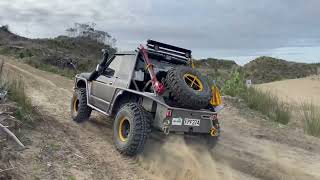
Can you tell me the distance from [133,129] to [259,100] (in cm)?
738

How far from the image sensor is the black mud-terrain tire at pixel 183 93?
270 inches

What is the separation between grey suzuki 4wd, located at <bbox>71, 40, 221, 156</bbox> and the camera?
6.93 m

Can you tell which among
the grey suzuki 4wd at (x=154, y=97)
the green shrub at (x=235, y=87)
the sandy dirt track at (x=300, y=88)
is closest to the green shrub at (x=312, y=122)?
the green shrub at (x=235, y=87)

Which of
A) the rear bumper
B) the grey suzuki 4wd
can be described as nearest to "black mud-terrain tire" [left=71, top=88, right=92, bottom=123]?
the grey suzuki 4wd

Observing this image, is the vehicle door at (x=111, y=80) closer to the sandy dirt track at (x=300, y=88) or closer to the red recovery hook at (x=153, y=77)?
the red recovery hook at (x=153, y=77)

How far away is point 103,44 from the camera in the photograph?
58125 mm

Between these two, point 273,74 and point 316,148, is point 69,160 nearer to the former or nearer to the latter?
point 316,148

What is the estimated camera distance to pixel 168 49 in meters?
8.36

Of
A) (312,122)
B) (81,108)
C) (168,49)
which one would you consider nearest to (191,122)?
(168,49)

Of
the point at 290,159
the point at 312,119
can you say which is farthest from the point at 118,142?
the point at 312,119

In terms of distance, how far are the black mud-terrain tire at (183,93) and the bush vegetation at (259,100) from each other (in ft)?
19.4

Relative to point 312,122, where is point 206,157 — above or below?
below

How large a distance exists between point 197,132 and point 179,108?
0.61 meters

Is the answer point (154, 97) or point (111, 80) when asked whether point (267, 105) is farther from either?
point (154, 97)
